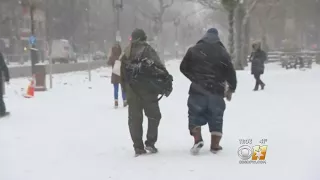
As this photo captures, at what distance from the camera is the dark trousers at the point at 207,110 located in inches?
299

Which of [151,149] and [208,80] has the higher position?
[208,80]

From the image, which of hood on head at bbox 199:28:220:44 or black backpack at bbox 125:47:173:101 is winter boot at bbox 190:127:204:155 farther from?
hood on head at bbox 199:28:220:44

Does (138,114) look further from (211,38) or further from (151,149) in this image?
(211,38)

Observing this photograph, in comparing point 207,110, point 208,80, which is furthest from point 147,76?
point 207,110

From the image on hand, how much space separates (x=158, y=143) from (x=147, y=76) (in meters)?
1.49

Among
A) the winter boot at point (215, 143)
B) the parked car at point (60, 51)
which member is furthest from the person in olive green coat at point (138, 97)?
the parked car at point (60, 51)

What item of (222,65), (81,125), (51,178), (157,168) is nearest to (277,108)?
(81,125)

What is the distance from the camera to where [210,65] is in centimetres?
760

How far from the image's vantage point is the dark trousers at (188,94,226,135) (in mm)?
7602

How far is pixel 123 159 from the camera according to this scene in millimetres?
7617

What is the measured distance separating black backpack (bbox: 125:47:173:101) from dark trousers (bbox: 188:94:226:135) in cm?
43

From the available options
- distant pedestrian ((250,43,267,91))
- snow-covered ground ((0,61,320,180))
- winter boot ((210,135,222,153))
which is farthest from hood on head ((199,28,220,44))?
distant pedestrian ((250,43,267,91))

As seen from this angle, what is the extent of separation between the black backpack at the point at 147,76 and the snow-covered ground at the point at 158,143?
938mm

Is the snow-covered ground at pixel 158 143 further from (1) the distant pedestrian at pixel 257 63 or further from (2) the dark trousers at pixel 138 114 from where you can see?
(1) the distant pedestrian at pixel 257 63
